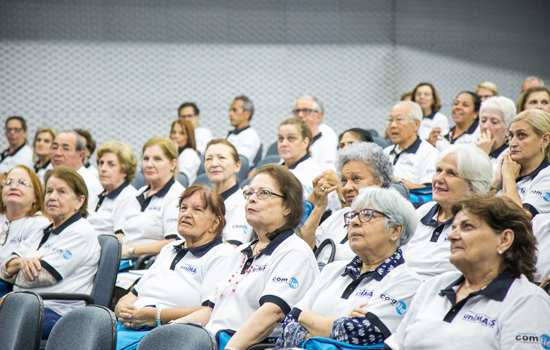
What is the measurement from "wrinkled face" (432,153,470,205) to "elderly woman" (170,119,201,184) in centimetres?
450

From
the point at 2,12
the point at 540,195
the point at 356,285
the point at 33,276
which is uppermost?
the point at 2,12

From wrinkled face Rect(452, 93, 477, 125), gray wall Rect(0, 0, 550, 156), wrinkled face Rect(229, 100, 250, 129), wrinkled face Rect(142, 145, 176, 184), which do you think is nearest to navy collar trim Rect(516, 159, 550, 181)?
wrinkled face Rect(142, 145, 176, 184)

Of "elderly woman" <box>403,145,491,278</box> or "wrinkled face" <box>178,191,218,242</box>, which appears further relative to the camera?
"wrinkled face" <box>178,191,218,242</box>

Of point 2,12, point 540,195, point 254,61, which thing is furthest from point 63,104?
point 540,195

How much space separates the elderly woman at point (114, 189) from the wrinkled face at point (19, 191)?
3.17 ft

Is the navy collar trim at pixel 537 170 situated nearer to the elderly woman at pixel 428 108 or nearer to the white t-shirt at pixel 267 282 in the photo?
the white t-shirt at pixel 267 282

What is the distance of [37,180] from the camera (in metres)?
5.30

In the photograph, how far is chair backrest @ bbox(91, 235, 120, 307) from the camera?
4.69 meters

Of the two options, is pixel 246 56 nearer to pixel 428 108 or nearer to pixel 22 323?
pixel 428 108

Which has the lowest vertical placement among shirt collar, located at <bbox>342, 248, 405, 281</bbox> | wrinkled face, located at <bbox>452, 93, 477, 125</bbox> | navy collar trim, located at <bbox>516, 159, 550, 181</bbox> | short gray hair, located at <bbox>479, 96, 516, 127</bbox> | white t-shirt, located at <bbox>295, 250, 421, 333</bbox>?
white t-shirt, located at <bbox>295, 250, 421, 333</bbox>

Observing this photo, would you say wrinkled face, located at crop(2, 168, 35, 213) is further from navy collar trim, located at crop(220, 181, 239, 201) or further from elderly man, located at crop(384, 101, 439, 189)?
elderly man, located at crop(384, 101, 439, 189)

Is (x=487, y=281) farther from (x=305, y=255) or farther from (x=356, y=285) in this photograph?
(x=305, y=255)

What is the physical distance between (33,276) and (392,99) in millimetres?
6770

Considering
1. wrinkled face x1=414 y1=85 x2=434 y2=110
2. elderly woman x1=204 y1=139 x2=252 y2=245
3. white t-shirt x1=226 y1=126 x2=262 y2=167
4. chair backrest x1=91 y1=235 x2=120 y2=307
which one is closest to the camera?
chair backrest x1=91 y1=235 x2=120 y2=307
